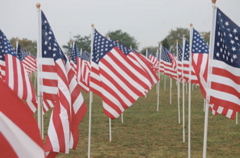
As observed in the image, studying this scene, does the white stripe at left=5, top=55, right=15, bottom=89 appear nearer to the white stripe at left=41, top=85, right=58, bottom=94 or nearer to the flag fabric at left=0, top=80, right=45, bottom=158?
the white stripe at left=41, top=85, right=58, bottom=94

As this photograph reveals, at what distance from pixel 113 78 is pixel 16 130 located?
5.76 m

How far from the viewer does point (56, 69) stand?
713 centimetres

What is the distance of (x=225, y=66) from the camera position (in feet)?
21.3

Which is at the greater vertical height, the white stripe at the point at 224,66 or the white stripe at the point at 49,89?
the white stripe at the point at 224,66

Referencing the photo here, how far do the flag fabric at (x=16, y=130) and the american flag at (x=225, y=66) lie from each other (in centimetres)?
340

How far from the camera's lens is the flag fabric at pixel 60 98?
6625mm

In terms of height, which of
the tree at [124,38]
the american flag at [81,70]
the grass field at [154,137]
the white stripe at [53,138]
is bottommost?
the grass field at [154,137]

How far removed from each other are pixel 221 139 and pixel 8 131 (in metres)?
10.8

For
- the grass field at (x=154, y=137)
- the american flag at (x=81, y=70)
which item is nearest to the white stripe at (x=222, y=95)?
the grass field at (x=154, y=137)

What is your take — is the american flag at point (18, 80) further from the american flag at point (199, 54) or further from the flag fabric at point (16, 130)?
the flag fabric at point (16, 130)

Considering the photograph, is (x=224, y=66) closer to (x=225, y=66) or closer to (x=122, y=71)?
(x=225, y=66)

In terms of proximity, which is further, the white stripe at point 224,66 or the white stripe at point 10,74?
the white stripe at point 10,74

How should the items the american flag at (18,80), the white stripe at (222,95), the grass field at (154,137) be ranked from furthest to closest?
the grass field at (154,137) < the american flag at (18,80) < the white stripe at (222,95)

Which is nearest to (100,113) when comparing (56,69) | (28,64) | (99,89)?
(28,64)
